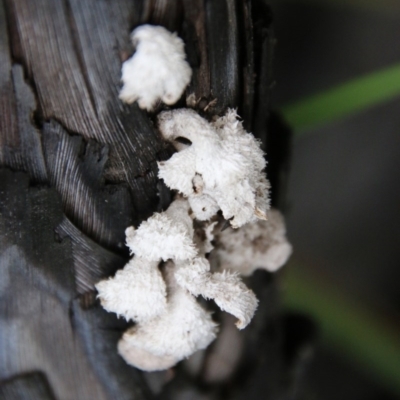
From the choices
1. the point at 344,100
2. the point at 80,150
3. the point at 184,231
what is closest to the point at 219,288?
the point at 184,231

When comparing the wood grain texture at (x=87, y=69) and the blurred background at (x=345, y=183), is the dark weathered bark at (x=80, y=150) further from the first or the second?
the blurred background at (x=345, y=183)

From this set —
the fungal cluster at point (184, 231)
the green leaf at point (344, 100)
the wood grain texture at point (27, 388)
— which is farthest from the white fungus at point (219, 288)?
the green leaf at point (344, 100)

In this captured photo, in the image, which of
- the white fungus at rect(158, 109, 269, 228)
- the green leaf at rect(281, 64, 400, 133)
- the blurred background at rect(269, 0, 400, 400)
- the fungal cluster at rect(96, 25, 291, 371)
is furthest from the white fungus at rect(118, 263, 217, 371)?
the green leaf at rect(281, 64, 400, 133)

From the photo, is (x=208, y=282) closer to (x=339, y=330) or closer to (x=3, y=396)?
(x=3, y=396)

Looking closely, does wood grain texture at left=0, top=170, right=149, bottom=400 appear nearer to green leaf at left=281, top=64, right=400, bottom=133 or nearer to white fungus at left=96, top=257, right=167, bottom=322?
white fungus at left=96, top=257, right=167, bottom=322

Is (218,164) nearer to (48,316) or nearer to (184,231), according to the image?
(184,231)

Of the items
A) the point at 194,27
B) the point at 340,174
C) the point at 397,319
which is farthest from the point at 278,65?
the point at 397,319

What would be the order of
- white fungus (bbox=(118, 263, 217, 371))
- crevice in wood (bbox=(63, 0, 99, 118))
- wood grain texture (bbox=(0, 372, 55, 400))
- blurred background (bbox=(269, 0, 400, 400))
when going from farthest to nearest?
blurred background (bbox=(269, 0, 400, 400)), wood grain texture (bbox=(0, 372, 55, 400)), white fungus (bbox=(118, 263, 217, 371)), crevice in wood (bbox=(63, 0, 99, 118))
